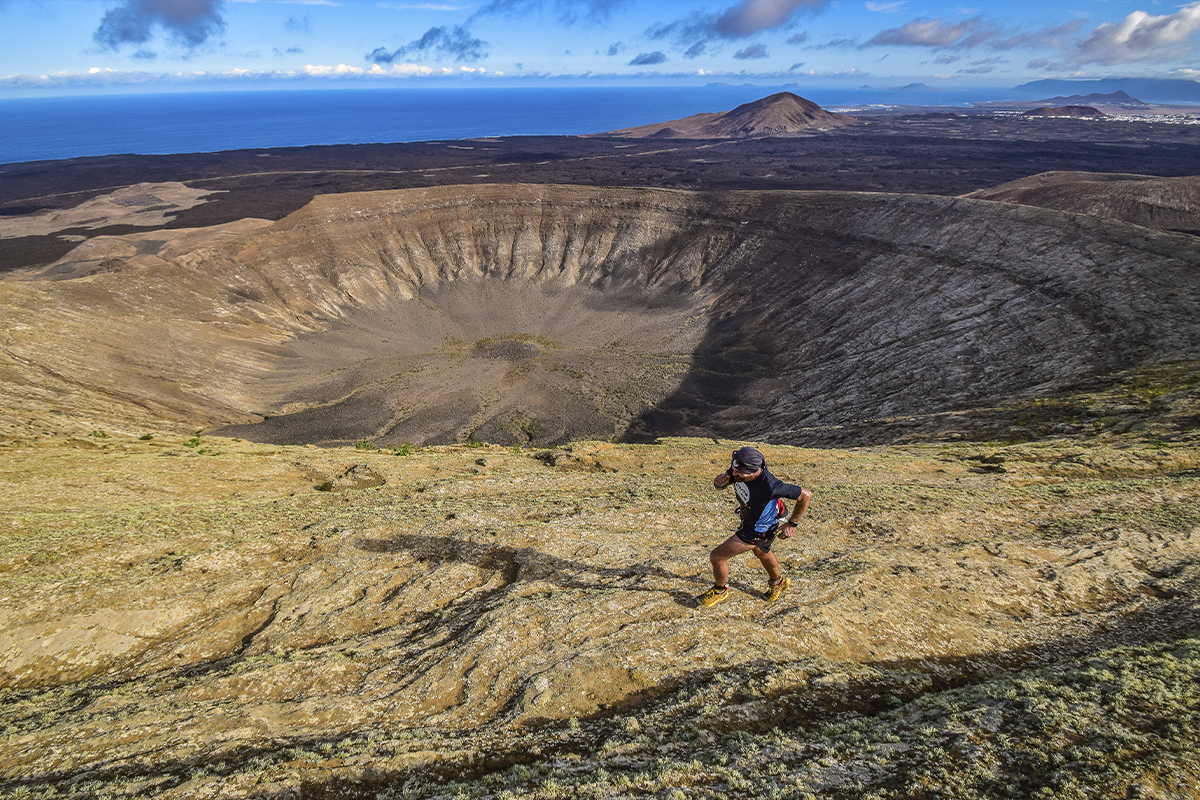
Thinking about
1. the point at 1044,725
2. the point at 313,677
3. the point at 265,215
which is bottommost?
the point at 313,677

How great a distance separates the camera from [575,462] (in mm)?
18812

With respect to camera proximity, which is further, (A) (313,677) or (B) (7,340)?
(B) (7,340)

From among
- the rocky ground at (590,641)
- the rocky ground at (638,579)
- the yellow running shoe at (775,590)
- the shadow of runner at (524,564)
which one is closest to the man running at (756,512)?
the yellow running shoe at (775,590)

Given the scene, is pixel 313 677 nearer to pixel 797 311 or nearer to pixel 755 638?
pixel 755 638

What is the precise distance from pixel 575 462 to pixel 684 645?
1113 cm

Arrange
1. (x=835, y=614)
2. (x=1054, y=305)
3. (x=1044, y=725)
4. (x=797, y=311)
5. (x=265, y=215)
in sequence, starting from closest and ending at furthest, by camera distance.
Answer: (x=1044, y=725)
(x=835, y=614)
(x=1054, y=305)
(x=797, y=311)
(x=265, y=215)

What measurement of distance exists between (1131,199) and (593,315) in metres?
68.9

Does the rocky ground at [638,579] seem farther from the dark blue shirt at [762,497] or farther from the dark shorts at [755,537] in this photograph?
the dark blue shirt at [762,497]

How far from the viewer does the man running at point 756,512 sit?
8047 millimetres

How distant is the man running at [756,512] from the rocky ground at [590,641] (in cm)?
41

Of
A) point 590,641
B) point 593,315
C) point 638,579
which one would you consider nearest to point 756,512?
point 638,579

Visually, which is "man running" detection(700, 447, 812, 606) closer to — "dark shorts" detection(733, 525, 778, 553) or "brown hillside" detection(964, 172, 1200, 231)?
"dark shorts" detection(733, 525, 778, 553)

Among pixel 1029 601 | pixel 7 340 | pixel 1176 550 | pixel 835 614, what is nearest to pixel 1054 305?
pixel 1176 550

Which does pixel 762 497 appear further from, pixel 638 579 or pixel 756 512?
pixel 638 579
